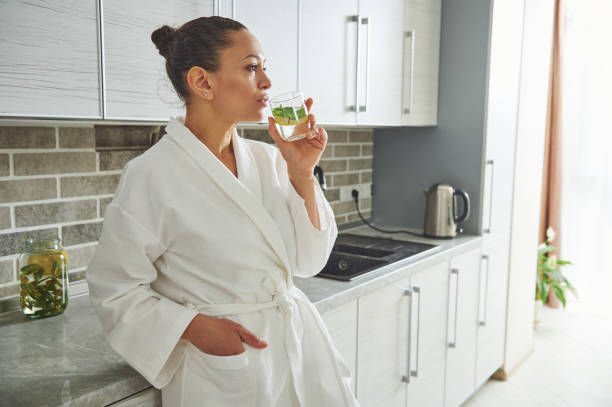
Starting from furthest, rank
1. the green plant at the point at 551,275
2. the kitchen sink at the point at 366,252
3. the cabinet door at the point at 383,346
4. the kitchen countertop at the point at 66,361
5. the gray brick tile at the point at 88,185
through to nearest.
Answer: the green plant at the point at 551,275 < the kitchen sink at the point at 366,252 < the cabinet door at the point at 383,346 < the gray brick tile at the point at 88,185 < the kitchen countertop at the point at 66,361

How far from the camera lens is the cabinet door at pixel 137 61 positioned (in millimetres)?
1317

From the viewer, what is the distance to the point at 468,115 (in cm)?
270

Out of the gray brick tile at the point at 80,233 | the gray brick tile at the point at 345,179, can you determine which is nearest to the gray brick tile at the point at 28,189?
the gray brick tile at the point at 80,233

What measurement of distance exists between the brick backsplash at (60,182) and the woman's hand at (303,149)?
0.68 meters

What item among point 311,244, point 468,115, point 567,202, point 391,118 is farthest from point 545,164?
point 311,244

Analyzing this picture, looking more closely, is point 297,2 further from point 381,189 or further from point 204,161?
point 381,189

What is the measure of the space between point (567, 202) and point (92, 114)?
378 centimetres

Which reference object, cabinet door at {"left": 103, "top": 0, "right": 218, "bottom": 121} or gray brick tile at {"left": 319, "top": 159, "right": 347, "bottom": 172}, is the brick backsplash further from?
gray brick tile at {"left": 319, "top": 159, "right": 347, "bottom": 172}

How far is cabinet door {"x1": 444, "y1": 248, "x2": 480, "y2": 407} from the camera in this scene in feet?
8.20

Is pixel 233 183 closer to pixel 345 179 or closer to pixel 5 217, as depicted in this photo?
pixel 5 217

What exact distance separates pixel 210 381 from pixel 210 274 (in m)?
0.22

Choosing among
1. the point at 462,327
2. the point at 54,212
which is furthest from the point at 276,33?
the point at 462,327

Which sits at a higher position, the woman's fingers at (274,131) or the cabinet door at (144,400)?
the woman's fingers at (274,131)

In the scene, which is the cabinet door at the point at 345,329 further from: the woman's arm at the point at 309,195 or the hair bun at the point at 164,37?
the hair bun at the point at 164,37
